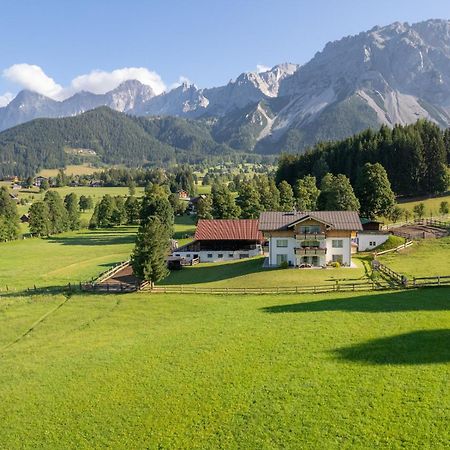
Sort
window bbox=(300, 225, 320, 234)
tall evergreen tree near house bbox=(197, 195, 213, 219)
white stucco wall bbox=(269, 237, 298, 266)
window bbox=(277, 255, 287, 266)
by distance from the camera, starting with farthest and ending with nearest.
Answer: tall evergreen tree near house bbox=(197, 195, 213, 219) → window bbox=(277, 255, 287, 266) → white stucco wall bbox=(269, 237, 298, 266) → window bbox=(300, 225, 320, 234)

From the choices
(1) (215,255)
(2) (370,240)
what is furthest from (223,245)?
(2) (370,240)

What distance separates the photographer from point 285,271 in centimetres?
5784

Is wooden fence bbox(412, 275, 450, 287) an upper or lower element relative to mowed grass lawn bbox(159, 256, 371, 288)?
upper

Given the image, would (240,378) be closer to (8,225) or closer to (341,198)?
(341,198)

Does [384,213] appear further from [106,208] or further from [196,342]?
[106,208]

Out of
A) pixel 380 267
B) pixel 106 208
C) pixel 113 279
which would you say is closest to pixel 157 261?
pixel 113 279

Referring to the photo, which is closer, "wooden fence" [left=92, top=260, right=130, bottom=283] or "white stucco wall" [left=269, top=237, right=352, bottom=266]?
"wooden fence" [left=92, top=260, right=130, bottom=283]

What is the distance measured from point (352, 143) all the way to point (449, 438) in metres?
126

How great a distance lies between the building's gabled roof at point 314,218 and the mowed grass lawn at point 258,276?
5466mm

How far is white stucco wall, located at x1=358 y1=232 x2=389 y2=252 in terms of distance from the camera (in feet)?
230

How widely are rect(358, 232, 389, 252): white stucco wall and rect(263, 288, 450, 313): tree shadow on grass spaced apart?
2725 centimetres

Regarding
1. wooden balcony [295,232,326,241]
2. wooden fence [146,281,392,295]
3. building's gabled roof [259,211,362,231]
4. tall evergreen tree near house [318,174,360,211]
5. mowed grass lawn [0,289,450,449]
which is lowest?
mowed grass lawn [0,289,450,449]

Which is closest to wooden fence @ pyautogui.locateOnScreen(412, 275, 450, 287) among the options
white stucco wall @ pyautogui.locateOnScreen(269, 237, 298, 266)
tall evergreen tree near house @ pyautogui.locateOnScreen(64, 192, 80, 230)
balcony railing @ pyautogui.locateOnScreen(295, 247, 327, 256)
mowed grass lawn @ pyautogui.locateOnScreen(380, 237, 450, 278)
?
mowed grass lawn @ pyautogui.locateOnScreen(380, 237, 450, 278)

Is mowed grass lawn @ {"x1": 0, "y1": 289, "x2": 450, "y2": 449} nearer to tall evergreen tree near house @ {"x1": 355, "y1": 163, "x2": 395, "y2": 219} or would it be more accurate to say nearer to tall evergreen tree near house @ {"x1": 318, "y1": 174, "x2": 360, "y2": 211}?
tall evergreen tree near house @ {"x1": 318, "y1": 174, "x2": 360, "y2": 211}
